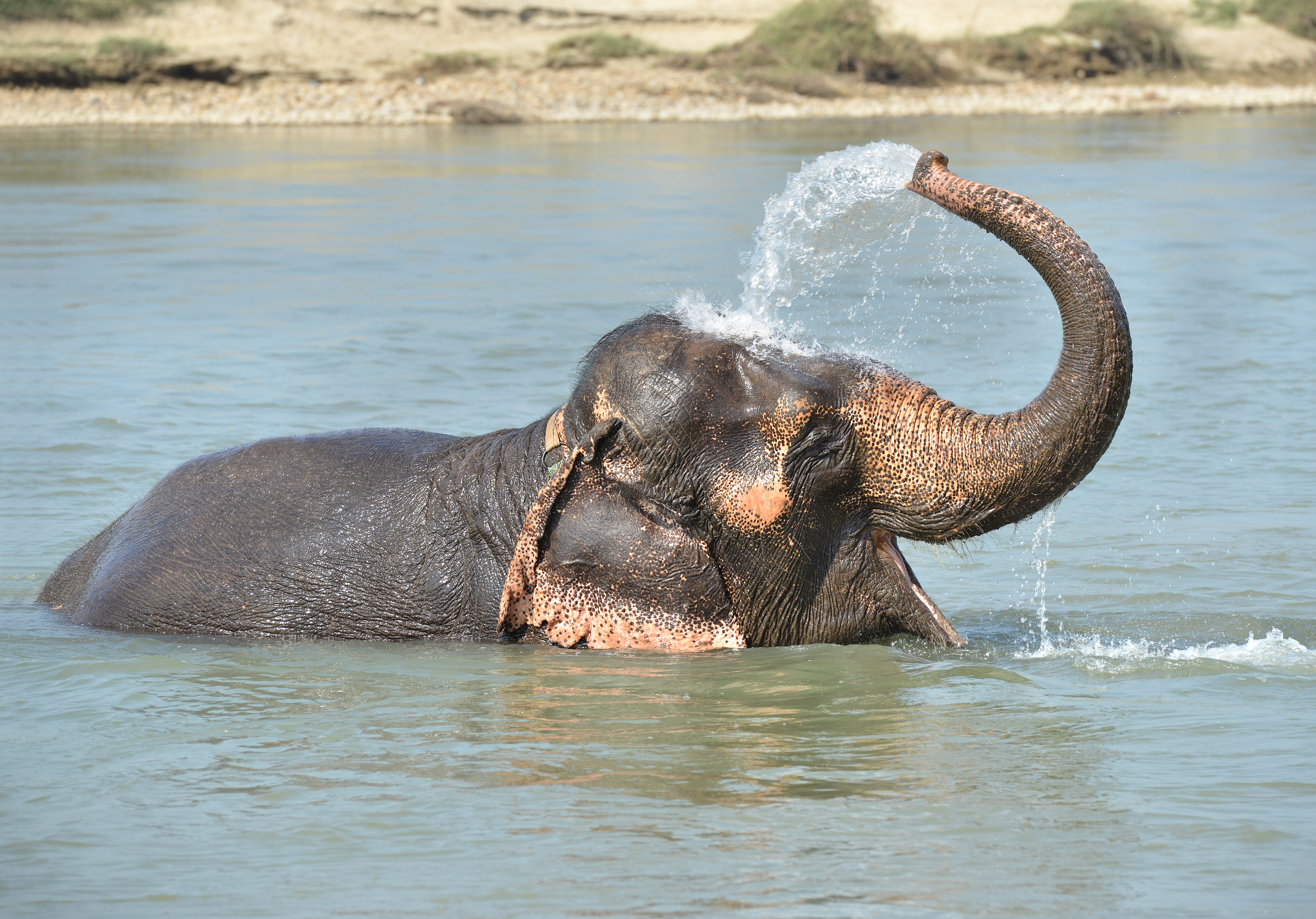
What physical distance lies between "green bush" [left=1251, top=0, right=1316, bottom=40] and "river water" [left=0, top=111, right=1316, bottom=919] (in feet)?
116

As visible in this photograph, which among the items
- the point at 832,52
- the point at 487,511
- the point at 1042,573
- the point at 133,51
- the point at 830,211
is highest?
the point at 832,52

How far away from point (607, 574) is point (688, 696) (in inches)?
19.5

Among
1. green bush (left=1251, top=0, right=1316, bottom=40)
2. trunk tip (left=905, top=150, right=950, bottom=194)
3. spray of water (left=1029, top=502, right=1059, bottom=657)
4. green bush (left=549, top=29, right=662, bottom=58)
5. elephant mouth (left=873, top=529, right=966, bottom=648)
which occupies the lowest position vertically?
spray of water (left=1029, top=502, right=1059, bottom=657)

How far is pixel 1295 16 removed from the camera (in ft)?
159

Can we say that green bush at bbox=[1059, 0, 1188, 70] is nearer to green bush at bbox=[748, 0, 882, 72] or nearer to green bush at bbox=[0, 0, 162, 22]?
green bush at bbox=[748, 0, 882, 72]

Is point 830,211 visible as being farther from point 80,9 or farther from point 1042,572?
point 80,9

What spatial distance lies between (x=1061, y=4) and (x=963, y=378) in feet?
132

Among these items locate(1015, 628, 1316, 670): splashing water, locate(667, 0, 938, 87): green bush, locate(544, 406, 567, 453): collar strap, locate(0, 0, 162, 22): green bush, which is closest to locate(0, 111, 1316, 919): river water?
locate(1015, 628, 1316, 670): splashing water

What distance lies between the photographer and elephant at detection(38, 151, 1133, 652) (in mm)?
5312

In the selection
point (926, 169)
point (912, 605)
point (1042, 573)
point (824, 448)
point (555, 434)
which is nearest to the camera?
point (926, 169)

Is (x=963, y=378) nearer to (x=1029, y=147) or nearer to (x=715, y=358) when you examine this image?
(x=715, y=358)

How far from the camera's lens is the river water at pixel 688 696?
4.39 meters

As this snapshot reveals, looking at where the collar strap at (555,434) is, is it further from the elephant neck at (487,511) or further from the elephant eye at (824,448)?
the elephant eye at (824,448)

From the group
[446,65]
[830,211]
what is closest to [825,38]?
[446,65]
